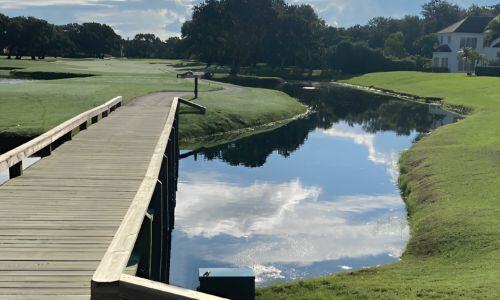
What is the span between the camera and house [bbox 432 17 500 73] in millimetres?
108500

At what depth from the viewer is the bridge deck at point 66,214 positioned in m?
6.97

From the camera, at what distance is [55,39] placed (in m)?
150

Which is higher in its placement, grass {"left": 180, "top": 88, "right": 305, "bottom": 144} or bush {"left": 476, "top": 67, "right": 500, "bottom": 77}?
bush {"left": 476, "top": 67, "right": 500, "bottom": 77}

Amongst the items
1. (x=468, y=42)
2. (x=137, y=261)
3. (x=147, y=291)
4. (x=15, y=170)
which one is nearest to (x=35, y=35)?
(x=468, y=42)

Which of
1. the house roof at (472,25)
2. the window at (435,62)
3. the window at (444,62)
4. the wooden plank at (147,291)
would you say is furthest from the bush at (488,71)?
the wooden plank at (147,291)

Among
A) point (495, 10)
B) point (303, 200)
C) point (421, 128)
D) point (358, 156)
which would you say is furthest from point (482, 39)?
point (303, 200)

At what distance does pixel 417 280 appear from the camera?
40.5 feet

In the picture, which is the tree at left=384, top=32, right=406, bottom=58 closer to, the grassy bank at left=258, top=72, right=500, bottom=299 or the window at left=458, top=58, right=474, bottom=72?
the window at left=458, top=58, right=474, bottom=72

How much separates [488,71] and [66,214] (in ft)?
280

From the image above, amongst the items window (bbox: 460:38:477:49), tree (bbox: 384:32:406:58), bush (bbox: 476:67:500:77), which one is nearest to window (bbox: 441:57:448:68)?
window (bbox: 460:38:477:49)

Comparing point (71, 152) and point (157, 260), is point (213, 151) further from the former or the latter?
point (157, 260)

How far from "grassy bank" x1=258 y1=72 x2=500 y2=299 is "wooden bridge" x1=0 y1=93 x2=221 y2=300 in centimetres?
413

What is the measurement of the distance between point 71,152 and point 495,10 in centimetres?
17056

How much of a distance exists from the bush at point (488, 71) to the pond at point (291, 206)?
4960 cm
